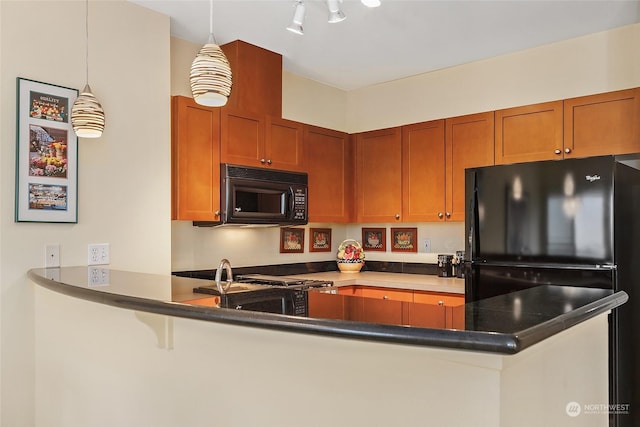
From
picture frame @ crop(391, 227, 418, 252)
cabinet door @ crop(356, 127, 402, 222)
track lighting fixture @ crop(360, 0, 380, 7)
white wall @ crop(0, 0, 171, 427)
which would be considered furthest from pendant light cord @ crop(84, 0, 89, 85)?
picture frame @ crop(391, 227, 418, 252)

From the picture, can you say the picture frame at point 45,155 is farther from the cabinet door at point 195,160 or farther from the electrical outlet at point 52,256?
the cabinet door at point 195,160

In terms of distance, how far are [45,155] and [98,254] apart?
568 millimetres

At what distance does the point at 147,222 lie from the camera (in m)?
2.90

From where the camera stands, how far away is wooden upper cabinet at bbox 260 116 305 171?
11.9ft

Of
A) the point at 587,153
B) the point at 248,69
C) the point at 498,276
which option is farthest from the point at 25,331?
the point at 587,153

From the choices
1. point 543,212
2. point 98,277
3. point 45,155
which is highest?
point 45,155

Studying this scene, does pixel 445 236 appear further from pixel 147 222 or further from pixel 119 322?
pixel 119 322

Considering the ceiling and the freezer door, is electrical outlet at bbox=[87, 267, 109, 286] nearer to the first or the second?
the ceiling

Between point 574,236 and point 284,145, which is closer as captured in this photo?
point 574,236

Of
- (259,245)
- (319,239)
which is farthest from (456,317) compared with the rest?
(319,239)

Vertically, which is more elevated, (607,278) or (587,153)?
(587,153)

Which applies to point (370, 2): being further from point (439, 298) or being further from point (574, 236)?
point (439, 298)

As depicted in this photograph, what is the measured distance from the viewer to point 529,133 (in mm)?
3406

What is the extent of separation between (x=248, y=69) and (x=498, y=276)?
2.17m
